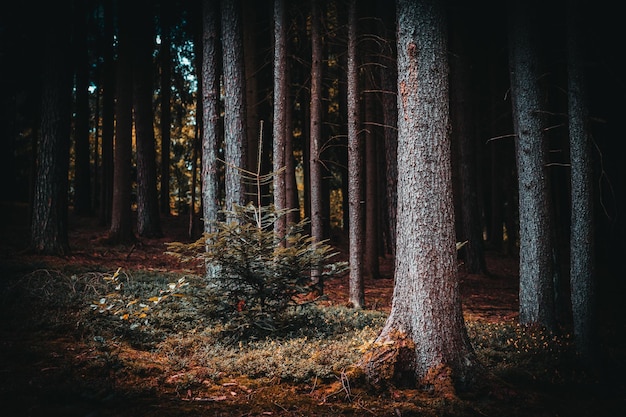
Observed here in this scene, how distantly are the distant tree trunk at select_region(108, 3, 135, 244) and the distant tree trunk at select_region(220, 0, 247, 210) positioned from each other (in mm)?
7944

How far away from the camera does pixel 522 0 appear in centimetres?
823

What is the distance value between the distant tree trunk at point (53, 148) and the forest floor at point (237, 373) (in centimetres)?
392

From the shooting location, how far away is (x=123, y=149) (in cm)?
1577

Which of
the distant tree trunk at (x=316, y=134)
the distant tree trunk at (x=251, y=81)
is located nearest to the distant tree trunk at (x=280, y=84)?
the distant tree trunk at (x=316, y=134)

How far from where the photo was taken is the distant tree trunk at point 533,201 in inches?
311

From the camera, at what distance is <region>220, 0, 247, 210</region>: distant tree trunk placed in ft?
30.1

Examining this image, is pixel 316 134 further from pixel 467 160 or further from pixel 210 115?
pixel 467 160

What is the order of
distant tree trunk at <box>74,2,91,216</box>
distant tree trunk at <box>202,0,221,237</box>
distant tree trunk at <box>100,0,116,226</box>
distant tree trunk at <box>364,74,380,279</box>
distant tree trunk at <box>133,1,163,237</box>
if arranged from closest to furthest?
1. distant tree trunk at <box>202,0,221,237</box>
2. distant tree trunk at <box>364,74,380,279</box>
3. distant tree trunk at <box>133,1,163,237</box>
4. distant tree trunk at <box>100,0,116,226</box>
5. distant tree trunk at <box>74,2,91,216</box>

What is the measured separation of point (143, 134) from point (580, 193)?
51.1 ft

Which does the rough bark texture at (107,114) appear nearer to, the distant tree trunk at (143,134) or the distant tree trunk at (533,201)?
the distant tree trunk at (143,134)

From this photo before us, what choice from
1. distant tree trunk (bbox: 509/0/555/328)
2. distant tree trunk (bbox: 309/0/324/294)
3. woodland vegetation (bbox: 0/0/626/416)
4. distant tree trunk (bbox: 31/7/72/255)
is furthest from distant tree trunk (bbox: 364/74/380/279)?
distant tree trunk (bbox: 31/7/72/255)

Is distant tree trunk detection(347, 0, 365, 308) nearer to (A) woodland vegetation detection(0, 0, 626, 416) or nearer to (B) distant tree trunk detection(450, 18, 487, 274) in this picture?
(A) woodland vegetation detection(0, 0, 626, 416)

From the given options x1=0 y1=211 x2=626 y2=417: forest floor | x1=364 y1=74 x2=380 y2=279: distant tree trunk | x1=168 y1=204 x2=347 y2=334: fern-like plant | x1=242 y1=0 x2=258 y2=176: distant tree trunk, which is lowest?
x1=0 y1=211 x2=626 y2=417: forest floor

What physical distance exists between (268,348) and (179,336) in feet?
5.20
